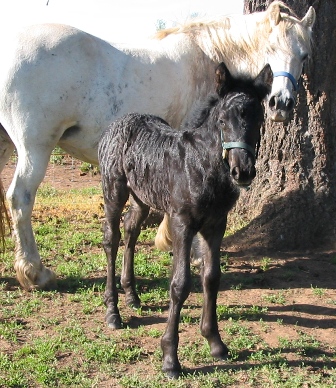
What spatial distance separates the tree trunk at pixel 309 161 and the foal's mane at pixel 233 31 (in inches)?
26.3

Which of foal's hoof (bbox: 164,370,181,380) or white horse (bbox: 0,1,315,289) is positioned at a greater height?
white horse (bbox: 0,1,315,289)

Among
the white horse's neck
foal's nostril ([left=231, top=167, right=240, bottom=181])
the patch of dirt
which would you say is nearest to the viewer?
foal's nostril ([left=231, top=167, right=240, bottom=181])

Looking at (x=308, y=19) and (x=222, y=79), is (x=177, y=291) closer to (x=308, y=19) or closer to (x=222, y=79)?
(x=222, y=79)

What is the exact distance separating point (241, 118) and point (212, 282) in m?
1.22

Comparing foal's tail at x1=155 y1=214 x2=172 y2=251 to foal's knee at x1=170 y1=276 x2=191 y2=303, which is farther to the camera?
foal's tail at x1=155 y1=214 x2=172 y2=251

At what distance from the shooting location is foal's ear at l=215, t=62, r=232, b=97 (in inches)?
149

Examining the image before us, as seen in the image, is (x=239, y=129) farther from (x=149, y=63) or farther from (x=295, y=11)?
(x=295, y=11)

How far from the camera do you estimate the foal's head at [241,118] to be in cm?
368

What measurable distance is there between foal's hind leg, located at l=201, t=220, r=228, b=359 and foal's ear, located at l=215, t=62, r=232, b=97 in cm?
98

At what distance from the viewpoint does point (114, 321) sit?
15.7 feet

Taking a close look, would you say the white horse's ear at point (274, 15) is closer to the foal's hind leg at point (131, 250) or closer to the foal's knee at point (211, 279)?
the foal's hind leg at point (131, 250)

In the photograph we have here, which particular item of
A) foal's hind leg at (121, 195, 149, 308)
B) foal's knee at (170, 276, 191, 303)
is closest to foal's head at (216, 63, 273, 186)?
foal's knee at (170, 276, 191, 303)

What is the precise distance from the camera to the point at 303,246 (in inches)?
261

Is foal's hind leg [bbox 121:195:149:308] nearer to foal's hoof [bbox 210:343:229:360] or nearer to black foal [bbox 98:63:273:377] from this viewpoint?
black foal [bbox 98:63:273:377]
